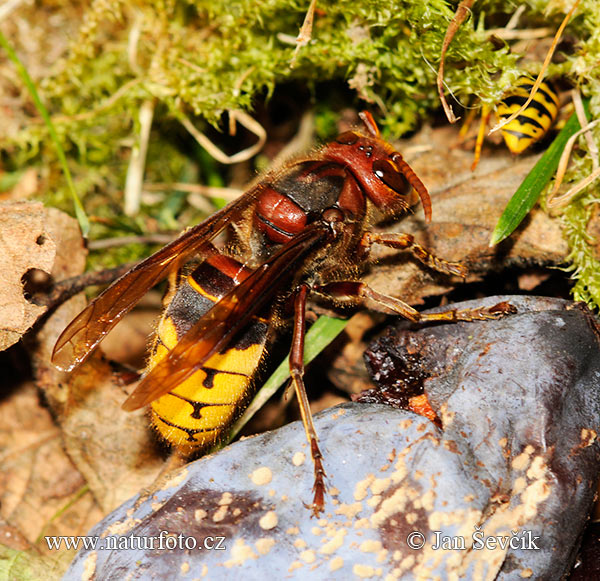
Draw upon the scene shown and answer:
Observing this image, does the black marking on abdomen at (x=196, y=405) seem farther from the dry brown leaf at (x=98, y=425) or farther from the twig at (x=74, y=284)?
the twig at (x=74, y=284)

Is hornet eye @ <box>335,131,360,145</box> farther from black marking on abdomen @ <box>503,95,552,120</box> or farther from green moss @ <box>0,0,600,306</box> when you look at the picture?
black marking on abdomen @ <box>503,95,552,120</box>

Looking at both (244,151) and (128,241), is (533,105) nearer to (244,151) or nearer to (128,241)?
(244,151)

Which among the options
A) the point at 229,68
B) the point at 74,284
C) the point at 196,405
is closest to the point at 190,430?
the point at 196,405

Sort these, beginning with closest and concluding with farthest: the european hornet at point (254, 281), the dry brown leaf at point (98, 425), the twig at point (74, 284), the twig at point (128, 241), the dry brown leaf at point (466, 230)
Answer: the european hornet at point (254, 281) → the dry brown leaf at point (466, 230) → the dry brown leaf at point (98, 425) → the twig at point (74, 284) → the twig at point (128, 241)

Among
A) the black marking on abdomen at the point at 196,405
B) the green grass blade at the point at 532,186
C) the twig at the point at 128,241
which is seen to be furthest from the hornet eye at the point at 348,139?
the black marking on abdomen at the point at 196,405

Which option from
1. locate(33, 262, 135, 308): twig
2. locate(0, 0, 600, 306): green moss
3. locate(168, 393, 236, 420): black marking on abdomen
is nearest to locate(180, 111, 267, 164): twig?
locate(0, 0, 600, 306): green moss

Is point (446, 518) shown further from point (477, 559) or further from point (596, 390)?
point (596, 390)
